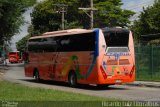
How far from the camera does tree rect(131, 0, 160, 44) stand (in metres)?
60.5

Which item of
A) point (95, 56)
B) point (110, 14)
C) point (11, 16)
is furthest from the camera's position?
point (110, 14)

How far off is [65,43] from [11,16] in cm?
2193

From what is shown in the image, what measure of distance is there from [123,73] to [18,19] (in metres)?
29.3

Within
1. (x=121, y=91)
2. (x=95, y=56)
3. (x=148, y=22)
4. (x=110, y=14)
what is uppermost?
(x=110, y=14)

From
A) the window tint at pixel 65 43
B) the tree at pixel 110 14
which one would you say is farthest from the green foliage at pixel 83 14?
the window tint at pixel 65 43

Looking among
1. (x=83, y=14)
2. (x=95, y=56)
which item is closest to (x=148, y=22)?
(x=83, y=14)

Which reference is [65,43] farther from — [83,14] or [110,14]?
[83,14]

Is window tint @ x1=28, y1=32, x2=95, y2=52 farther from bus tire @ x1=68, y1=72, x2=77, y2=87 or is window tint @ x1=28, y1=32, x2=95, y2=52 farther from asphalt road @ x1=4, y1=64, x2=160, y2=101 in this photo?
asphalt road @ x1=4, y1=64, x2=160, y2=101

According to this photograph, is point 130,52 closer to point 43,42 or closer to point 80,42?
point 80,42

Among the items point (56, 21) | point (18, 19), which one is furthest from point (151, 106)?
point (56, 21)

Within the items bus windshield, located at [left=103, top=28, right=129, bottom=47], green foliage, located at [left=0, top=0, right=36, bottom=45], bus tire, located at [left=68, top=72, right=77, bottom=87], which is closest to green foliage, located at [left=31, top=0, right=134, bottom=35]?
green foliage, located at [left=0, top=0, right=36, bottom=45]

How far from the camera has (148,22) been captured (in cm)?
6050

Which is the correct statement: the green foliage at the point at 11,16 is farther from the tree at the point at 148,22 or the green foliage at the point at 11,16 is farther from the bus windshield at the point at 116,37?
the bus windshield at the point at 116,37

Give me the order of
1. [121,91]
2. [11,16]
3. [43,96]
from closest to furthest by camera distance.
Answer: [43,96]
[121,91]
[11,16]
